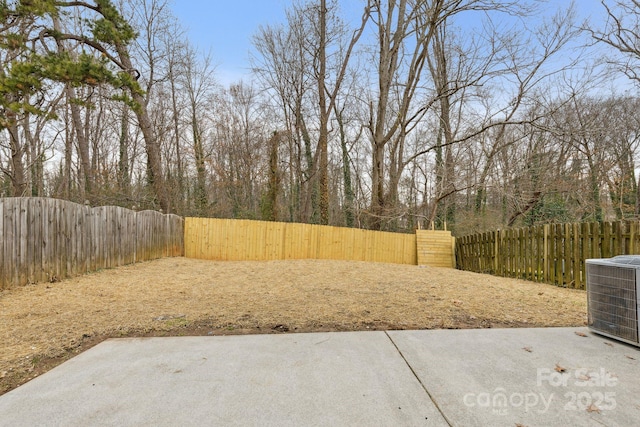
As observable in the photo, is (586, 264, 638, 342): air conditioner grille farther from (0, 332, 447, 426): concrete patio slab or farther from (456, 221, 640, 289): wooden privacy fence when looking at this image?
(456, 221, 640, 289): wooden privacy fence

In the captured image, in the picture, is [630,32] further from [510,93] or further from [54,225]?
[54,225]

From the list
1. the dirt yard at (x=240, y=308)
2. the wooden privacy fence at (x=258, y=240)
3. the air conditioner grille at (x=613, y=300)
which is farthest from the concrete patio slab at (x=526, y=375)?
the wooden privacy fence at (x=258, y=240)

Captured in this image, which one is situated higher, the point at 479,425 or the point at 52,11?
the point at 52,11

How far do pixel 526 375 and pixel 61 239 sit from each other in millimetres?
6558

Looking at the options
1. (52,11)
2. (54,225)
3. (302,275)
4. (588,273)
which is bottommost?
(302,275)

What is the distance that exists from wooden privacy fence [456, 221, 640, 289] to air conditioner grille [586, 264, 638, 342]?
281cm

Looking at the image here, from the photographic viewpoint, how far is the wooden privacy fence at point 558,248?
480cm

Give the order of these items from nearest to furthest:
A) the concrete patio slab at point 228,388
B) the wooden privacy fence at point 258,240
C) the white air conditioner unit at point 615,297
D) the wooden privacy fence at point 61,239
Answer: the concrete patio slab at point 228,388 → the white air conditioner unit at point 615,297 → the wooden privacy fence at point 61,239 → the wooden privacy fence at point 258,240

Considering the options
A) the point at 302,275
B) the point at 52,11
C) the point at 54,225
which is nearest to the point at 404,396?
the point at 302,275

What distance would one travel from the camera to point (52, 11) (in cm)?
665

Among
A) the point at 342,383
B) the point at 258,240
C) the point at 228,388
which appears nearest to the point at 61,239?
the point at 228,388

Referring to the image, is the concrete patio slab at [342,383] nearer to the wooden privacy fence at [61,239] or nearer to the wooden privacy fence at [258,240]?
the wooden privacy fence at [61,239]

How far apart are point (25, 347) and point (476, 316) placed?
4.14m

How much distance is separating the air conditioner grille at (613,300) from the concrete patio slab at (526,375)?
0.37 feet
